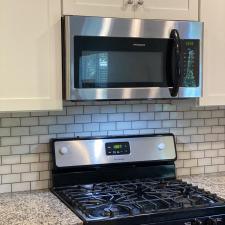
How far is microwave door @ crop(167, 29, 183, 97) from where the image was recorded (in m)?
2.41

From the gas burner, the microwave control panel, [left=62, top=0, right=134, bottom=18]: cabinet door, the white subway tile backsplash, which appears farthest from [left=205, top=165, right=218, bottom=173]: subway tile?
[left=62, top=0, right=134, bottom=18]: cabinet door

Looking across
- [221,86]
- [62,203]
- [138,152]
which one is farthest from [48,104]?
[221,86]

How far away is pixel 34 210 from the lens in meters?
2.21

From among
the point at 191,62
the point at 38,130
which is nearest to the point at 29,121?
the point at 38,130

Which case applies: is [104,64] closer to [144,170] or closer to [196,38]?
[196,38]

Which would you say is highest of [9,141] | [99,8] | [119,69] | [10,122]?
[99,8]

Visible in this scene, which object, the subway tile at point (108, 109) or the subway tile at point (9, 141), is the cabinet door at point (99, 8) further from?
the subway tile at point (9, 141)

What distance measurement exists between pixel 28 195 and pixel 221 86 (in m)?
1.23

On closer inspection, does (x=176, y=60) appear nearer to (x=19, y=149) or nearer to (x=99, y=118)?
(x=99, y=118)

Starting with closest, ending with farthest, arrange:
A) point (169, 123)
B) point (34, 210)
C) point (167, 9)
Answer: point (34, 210) → point (167, 9) → point (169, 123)

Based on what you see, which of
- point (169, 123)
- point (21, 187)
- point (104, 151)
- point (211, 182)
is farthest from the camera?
point (169, 123)

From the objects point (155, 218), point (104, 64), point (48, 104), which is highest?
point (104, 64)

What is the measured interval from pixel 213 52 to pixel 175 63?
12.6 inches

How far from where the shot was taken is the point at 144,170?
2797mm
